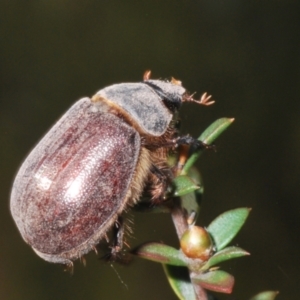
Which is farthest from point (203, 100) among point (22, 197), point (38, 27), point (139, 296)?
point (38, 27)

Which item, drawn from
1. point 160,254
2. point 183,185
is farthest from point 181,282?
point 183,185

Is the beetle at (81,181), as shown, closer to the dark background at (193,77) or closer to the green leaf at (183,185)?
the green leaf at (183,185)

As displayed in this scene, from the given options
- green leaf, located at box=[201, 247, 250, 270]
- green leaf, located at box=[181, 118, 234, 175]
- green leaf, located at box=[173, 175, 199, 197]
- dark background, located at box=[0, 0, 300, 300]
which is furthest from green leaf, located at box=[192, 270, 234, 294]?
dark background, located at box=[0, 0, 300, 300]

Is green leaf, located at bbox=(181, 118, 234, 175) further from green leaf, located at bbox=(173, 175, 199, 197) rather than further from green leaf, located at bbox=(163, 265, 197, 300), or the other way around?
green leaf, located at bbox=(163, 265, 197, 300)

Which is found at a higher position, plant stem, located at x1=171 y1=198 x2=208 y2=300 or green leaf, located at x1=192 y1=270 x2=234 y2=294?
plant stem, located at x1=171 y1=198 x2=208 y2=300

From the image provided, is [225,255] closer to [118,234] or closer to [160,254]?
[160,254]

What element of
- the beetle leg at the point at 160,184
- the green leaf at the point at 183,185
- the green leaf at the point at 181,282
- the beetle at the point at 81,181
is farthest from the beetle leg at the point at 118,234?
the green leaf at the point at 183,185
